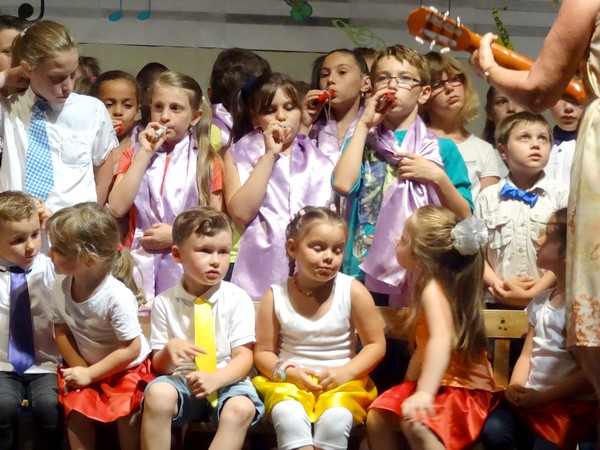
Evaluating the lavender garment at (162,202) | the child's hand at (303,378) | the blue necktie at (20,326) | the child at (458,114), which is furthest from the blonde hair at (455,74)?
the blue necktie at (20,326)

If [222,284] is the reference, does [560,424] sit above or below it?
below

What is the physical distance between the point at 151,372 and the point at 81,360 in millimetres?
225

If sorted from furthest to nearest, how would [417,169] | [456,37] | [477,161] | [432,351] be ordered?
[477,161] → [417,169] → [432,351] → [456,37]

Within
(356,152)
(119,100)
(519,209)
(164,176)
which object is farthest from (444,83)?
(119,100)

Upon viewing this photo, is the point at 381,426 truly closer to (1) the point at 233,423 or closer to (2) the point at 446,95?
(1) the point at 233,423

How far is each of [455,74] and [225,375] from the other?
1.69 meters

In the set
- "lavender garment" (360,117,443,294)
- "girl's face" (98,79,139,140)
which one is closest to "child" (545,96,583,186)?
"lavender garment" (360,117,443,294)

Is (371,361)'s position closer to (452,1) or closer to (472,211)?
(472,211)

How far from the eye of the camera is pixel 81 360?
125 inches

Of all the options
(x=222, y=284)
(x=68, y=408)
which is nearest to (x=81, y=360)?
(x=68, y=408)

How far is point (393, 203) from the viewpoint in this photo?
3.39 meters

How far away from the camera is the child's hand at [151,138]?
3.55 m

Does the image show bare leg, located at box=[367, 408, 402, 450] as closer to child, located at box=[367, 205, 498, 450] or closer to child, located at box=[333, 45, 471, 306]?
child, located at box=[367, 205, 498, 450]

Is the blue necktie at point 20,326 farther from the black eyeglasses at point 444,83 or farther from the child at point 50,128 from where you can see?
the black eyeglasses at point 444,83
